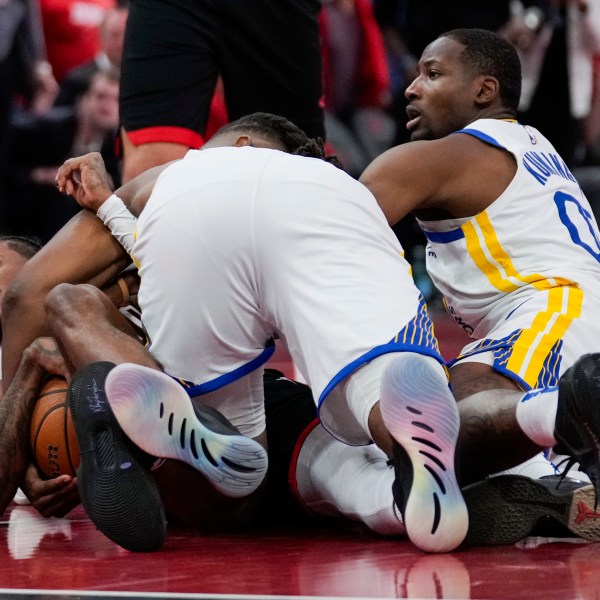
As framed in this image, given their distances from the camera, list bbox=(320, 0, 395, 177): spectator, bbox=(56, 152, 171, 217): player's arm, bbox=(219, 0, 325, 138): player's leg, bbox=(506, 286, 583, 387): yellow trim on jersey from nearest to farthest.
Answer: bbox=(506, 286, 583, 387): yellow trim on jersey, bbox=(56, 152, 171, 217): player's arm, bbox=(219, 0, 325, 138): player's leg, bbox=(320, 0, 395, 177): spectator

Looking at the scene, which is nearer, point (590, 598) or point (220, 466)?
point (590, 598)

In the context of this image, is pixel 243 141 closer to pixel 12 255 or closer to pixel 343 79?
pixel 12 255

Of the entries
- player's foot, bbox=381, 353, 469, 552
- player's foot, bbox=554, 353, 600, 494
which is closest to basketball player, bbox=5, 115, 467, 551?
player's foot, bbox=381, 353, 469, 552

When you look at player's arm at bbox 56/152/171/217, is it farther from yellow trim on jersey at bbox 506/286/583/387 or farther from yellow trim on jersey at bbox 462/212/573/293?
Result: yellow trim on jersey at bbox 506/286/583/387

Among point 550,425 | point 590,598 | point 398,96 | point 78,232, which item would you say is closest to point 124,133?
point 78,232

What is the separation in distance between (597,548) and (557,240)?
1.15 m

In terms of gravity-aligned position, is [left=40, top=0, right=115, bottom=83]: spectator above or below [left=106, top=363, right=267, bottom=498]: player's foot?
below

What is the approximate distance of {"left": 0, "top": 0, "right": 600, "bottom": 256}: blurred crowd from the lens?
8.21 metres

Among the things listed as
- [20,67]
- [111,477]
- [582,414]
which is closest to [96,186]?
[111,477]

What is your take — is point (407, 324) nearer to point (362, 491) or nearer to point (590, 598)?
point (362, 491)

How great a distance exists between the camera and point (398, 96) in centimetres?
982

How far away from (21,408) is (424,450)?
1.05m

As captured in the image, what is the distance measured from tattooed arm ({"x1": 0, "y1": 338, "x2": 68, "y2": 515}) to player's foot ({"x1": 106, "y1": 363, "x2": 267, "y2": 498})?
54 centimetres

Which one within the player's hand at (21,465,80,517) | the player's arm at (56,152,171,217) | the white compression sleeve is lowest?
the player's hand at (21,465,80,517)
